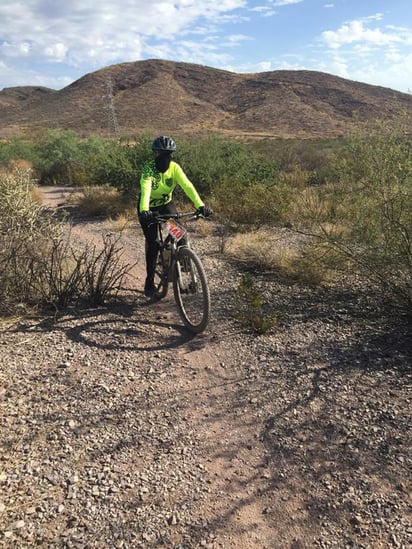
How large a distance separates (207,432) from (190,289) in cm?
187

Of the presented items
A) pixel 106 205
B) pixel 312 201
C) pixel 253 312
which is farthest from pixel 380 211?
pixel 106 205

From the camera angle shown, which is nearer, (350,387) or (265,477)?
(265,477)

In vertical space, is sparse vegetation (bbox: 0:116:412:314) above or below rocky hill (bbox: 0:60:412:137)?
below

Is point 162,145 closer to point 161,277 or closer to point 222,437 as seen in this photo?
point 161,277

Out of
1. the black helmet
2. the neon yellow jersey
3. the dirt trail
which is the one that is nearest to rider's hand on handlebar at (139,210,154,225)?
the neon yellow jersey

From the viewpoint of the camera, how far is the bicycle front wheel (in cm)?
454

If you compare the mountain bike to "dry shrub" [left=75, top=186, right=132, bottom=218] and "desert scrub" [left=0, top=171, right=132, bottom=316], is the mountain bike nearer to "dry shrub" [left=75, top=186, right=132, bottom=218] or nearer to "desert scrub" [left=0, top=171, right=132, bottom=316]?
"desert scrub" [left=0, top=171, right=132, bottom=316]

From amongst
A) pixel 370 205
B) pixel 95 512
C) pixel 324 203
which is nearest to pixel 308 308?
pixel 370 205

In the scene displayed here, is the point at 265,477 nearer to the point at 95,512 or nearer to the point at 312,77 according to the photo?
the point at 95,512

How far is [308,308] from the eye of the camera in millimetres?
5109

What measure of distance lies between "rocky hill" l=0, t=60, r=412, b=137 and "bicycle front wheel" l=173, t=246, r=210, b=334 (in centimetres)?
5500

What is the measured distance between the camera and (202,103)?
73375 millimetres

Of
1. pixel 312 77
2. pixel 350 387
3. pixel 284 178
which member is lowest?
pixel 350 387

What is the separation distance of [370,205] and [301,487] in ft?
10.7
